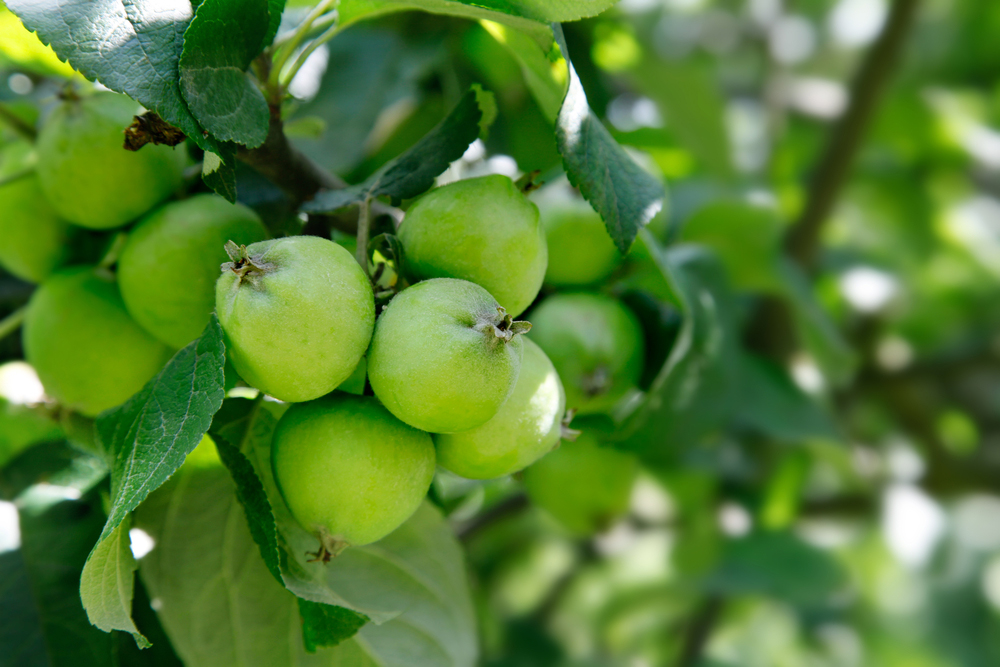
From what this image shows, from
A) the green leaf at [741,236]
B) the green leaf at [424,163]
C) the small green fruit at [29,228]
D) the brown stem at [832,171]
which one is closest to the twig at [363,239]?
the green leaf at [424,163]

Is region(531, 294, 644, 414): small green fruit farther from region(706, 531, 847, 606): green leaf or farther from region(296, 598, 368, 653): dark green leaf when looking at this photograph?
region(706, 531, 847, 606): green leaf

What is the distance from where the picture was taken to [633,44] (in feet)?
4.97

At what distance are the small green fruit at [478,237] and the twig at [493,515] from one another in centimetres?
100

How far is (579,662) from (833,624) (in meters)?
0.92

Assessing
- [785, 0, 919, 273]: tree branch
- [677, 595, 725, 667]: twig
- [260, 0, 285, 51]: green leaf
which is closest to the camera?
[260, 0, 285, 51]: green leaf

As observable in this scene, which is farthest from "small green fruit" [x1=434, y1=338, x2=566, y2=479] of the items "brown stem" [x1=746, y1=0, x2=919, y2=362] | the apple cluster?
"brown stem" [x1=746, y1=0, x2=919, y2=362]

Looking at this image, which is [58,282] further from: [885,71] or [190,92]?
[885,71]

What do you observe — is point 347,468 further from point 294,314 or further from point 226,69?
point 226,69

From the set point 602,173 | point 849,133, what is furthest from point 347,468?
point 849,133

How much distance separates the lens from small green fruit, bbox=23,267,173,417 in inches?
27.0

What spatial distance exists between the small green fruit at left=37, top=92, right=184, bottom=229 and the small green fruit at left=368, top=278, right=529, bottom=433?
0.97 ft

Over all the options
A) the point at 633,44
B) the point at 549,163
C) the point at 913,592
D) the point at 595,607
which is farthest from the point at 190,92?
the point at 913,592

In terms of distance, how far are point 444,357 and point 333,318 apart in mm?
75

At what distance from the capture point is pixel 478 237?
1.82 ft
